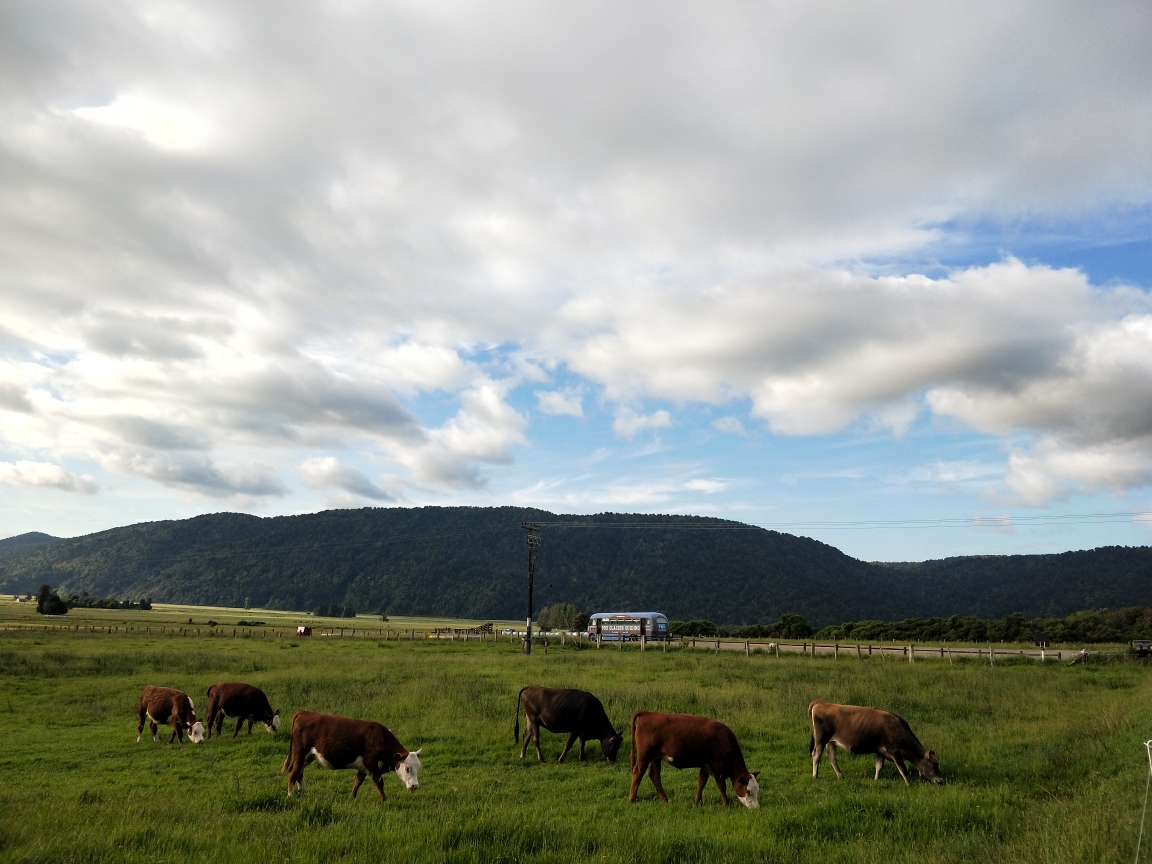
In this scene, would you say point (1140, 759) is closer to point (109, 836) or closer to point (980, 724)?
point (980, 724)

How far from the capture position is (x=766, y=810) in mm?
10172

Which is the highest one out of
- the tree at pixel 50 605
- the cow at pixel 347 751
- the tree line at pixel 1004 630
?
the cow at pixel 347 751

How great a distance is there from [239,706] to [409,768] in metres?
8.55

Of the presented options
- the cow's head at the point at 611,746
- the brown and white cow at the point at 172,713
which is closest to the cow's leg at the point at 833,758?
the cow's head at the point at 611,746

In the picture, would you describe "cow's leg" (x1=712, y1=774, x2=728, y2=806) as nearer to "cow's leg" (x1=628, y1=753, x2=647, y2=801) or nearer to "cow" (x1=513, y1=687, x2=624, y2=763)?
"cow's leg" (x1=628, y1=753, x2=647, y2=801)

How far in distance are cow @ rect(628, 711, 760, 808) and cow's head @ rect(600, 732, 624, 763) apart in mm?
3491

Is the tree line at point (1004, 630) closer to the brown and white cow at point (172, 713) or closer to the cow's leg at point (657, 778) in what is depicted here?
the brown and white cow at point (172, 713)

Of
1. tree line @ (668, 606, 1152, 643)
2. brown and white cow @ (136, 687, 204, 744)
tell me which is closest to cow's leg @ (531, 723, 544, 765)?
brown and white cow @ (136, 687, 204, 744)

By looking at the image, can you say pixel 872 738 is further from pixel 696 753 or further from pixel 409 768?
pixel 409 768

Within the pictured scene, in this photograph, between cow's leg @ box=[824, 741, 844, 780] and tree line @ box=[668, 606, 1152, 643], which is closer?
cow's leg @ box=[824, 741, 844, 780]

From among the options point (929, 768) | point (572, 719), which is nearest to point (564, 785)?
point (572, 719)

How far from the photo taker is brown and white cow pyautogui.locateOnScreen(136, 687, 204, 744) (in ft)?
54.2

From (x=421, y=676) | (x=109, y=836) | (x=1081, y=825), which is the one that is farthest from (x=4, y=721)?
(x=1081, y=825)

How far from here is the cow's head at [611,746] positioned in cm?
1453
